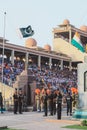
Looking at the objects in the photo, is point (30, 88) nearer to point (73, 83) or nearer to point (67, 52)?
point (73, 83)

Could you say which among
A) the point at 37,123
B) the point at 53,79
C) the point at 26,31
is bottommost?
the point at 37,123

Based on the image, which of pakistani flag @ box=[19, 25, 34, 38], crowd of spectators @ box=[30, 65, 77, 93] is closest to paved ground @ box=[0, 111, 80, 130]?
pakistani flag @ box=[19, 25, 34, 38]

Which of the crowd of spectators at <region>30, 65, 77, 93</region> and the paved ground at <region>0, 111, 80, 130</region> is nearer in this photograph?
the paved ground at <region>0, 111, 80, 130</region>

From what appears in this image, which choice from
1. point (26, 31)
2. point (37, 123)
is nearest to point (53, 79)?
point (26, 31)

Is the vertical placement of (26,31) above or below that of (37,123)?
above

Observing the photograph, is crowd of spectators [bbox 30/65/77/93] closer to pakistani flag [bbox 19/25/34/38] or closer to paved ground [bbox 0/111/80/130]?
pakistani flag [bbox 19/25/34/38]

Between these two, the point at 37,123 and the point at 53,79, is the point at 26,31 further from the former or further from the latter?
the point at 37,123

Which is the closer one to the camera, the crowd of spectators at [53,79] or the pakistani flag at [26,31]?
the pakistani flag at [26,31]

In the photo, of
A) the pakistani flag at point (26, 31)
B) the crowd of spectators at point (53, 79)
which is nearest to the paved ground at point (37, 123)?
the pakistani flag at point (26, 31)

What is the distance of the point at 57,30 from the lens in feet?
219

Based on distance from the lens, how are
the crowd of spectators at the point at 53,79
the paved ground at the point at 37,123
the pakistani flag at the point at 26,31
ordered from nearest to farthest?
the paved ground at the point at 37,123 < the pakistani flag at the point at 26,31 < the crowd of spectators at the point at 53,79

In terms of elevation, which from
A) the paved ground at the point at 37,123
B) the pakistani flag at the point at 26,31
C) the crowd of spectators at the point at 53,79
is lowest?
the paved ground at the point at 37,123

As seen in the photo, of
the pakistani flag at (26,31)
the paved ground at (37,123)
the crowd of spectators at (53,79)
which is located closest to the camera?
the paved ground at (37,123)

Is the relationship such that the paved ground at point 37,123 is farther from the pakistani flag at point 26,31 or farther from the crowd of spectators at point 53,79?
the crowd of spectators at point 53,79
